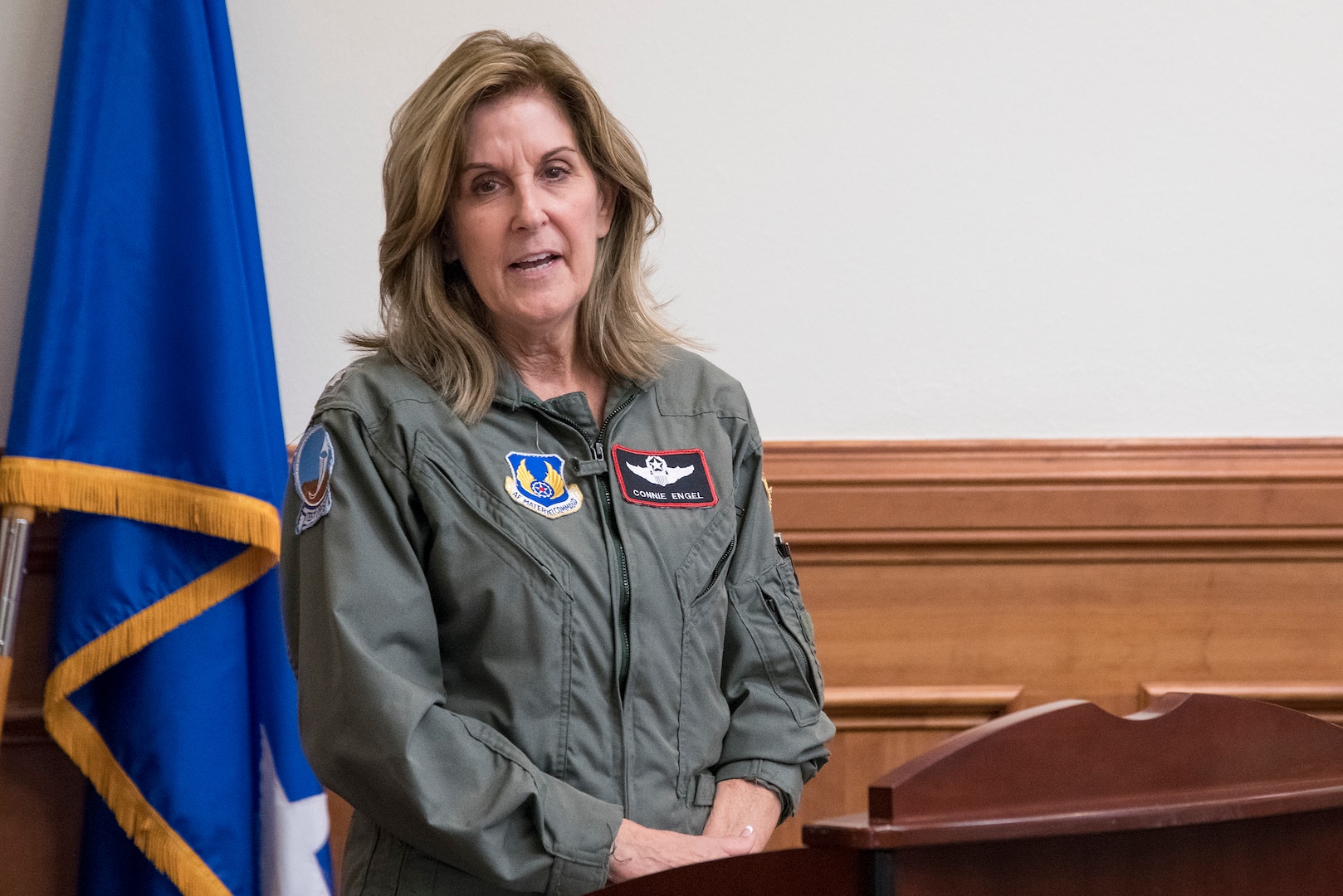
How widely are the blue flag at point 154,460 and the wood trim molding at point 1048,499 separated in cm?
93

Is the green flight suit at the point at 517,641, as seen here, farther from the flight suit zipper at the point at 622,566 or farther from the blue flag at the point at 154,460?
the blue flag at the point at 154,460

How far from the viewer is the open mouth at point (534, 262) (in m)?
1.36

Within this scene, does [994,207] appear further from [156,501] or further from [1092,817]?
[1092,817]

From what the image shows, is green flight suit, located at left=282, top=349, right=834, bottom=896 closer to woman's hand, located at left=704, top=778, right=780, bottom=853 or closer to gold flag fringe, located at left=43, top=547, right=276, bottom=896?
woman's hand, located at left=704, top=778, right=780, bottom=853

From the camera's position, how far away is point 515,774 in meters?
1.15

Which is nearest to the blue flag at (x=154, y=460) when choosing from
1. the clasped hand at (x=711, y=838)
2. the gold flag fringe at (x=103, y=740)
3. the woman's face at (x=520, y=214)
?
the gold flag fringe at (x=103, y=740)

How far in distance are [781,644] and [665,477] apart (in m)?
0.26

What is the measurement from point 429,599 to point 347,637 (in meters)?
0.11

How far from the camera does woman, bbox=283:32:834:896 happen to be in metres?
1.15

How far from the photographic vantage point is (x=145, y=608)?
1.82 m

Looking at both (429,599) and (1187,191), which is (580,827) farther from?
(1187,191)

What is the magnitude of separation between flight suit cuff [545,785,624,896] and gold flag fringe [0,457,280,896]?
0.87 metres

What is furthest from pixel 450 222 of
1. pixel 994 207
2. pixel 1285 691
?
pixel 1285 691

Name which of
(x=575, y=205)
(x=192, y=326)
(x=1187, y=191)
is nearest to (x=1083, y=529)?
(x=1187, y=191)
